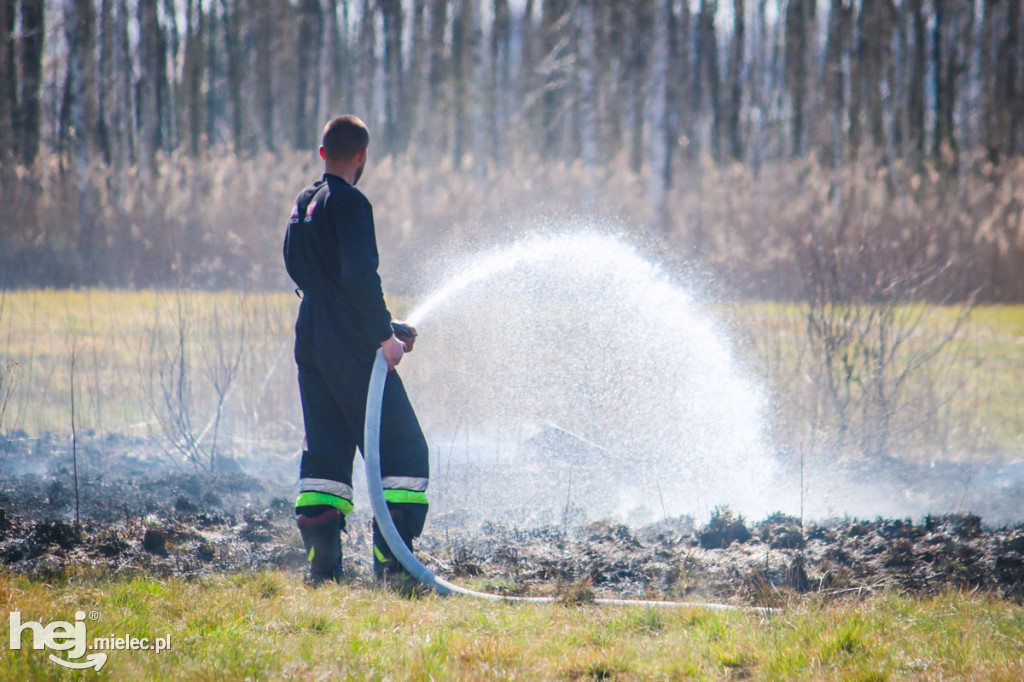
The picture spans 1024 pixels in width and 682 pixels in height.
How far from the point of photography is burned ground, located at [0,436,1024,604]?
4.39m

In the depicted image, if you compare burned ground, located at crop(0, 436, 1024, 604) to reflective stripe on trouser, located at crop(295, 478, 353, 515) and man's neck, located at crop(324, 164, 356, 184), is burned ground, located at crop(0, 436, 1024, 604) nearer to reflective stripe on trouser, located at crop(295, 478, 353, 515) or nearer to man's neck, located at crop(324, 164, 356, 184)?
reflective stripe on trouser, located at crop(295, 478, 353, 515)

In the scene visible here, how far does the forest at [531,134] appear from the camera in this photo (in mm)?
12594

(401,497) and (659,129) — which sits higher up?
(659,129)

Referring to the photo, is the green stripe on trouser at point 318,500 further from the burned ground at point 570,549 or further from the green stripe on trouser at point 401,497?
the burned ground at point 570,549

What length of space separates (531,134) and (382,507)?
25.7m

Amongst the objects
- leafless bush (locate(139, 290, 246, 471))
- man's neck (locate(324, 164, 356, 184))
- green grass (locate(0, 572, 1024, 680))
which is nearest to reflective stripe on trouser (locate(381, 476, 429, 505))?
green grass (locate(0, 572, 1024, 680))

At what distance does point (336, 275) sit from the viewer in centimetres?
436

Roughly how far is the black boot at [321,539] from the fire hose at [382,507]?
0.27 m

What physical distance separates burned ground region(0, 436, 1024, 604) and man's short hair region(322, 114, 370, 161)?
213 cm

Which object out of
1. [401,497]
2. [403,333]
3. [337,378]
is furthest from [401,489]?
[403,333]

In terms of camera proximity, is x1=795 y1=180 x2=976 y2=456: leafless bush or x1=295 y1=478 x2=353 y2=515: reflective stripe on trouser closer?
x1=295 y1=478 x2=353 y2=515: reflective stripe on trouser

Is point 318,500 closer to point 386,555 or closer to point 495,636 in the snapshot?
point 386,555

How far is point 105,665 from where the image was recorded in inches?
119

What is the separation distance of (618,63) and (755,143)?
5.74 m
